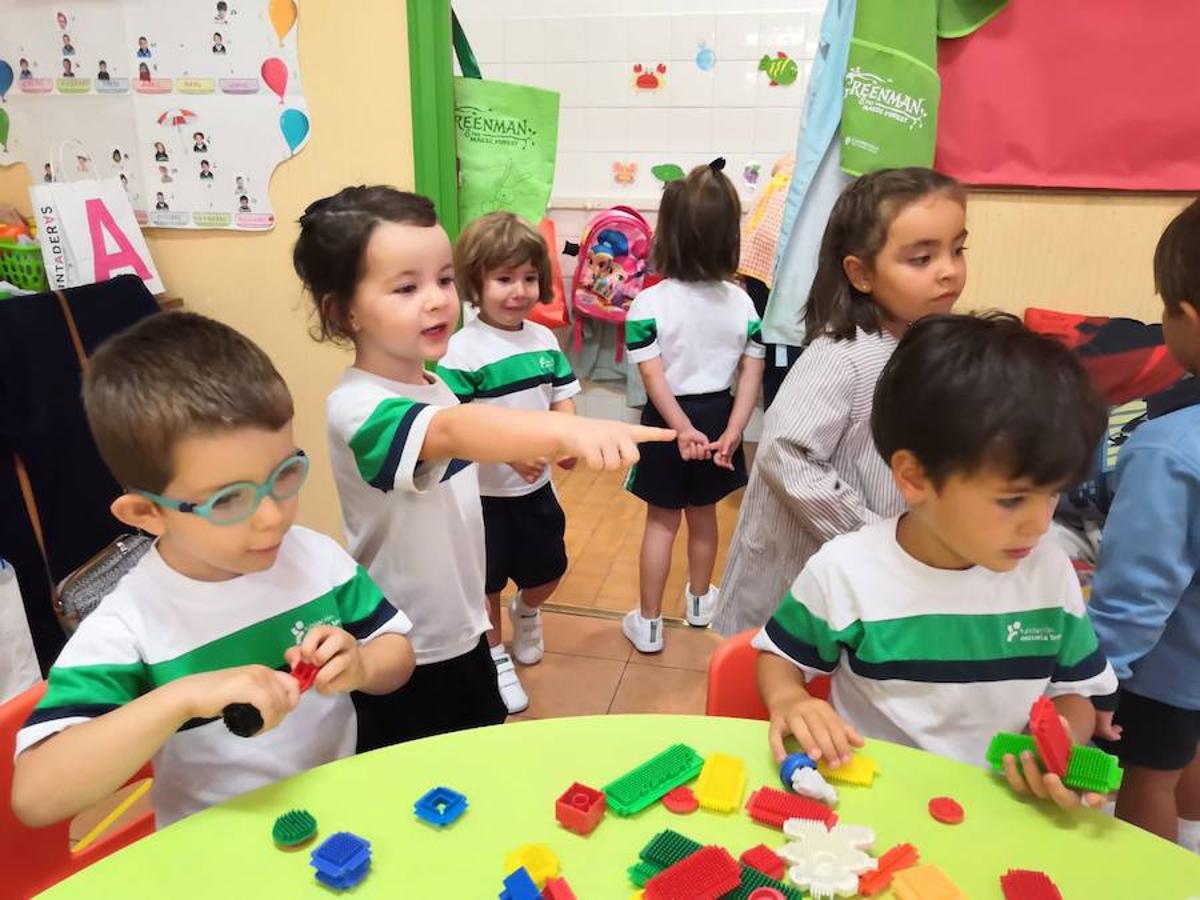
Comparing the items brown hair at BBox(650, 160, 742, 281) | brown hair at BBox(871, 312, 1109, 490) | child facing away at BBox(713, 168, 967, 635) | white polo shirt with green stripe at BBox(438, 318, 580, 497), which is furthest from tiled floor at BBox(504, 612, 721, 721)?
brown hair at BBox(871, 312, 1109, 490)

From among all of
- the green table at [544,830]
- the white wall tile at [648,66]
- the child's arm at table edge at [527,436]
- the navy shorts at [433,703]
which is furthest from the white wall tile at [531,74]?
the green table at [544,830]

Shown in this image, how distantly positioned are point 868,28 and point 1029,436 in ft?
5.03

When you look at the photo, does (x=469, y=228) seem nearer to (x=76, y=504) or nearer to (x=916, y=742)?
(x=76, y=504)

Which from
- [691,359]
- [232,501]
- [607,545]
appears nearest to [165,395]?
[232,501]

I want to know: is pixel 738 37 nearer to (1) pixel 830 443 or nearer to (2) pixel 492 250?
(2) pixel 492 250

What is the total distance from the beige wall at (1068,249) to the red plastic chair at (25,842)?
2236 millimetres

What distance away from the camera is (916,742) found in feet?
3.28

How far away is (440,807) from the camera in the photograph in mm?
823

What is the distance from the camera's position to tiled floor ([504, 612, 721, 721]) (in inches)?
88.3

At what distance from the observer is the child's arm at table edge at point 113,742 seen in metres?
0.80

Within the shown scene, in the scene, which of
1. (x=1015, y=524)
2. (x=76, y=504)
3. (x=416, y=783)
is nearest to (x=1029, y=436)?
(x=1015, y=524)

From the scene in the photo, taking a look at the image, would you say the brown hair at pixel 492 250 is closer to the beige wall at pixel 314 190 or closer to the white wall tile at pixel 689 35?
the beige wall at pixel 314 190

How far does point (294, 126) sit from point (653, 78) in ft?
6.48

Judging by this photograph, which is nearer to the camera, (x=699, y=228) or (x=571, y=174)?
(x=699, y=228)
